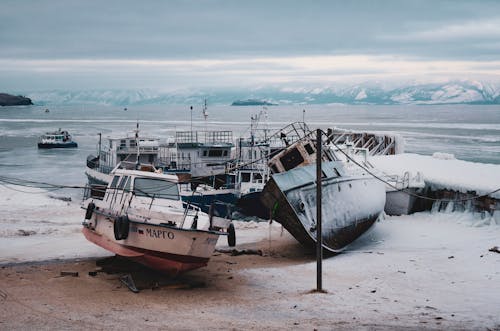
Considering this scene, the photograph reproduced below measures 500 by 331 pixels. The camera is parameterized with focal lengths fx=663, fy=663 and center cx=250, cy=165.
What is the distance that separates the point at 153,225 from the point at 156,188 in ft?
7.66

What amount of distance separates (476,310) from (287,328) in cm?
432

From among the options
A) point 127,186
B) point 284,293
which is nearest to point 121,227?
point 127,186

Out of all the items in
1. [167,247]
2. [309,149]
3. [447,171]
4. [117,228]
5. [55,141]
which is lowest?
[55,141]

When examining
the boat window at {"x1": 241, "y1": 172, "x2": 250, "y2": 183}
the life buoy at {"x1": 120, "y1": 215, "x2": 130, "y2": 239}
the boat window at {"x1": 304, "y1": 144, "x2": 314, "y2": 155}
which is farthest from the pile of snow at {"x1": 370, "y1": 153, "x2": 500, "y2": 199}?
the life buoy at {"x1": 120, "y1": 215, "x2": 130, "y2": 239}

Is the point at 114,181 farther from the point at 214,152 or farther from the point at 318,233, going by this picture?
the point at 214,152

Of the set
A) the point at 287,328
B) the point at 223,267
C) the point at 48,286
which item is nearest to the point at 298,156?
the point at 223,267

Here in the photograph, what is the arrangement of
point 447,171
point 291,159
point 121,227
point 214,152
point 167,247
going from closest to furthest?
1. point 167,247
2. point 121,227
3. point 291,159
4. point 447,171
5. point 214,152

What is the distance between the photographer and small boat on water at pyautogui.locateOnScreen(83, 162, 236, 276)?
54.6 ft

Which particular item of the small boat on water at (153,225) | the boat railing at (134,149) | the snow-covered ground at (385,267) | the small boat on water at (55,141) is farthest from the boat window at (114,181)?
the small boat on water at (55,141)

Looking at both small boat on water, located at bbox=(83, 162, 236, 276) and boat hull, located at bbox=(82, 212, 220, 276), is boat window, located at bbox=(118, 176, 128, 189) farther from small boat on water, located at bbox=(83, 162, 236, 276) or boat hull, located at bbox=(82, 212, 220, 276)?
boat hull, located at bbox=(82, 212, 220, 276)

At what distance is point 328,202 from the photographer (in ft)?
72.1

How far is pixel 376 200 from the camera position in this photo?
25594mm

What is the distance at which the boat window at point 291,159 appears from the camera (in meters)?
27.8

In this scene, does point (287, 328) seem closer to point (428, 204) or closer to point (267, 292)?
point (267, 292)
